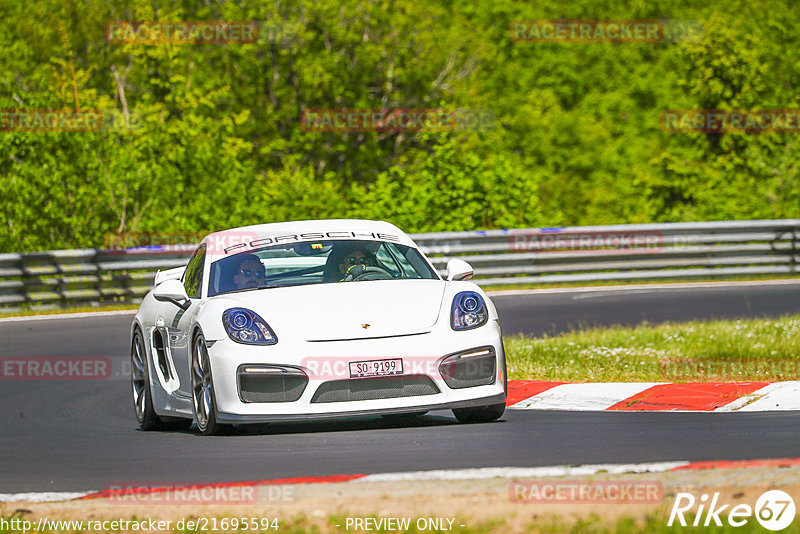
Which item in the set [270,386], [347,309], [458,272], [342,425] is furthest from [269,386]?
[458,272]

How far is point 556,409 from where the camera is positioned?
9.63m

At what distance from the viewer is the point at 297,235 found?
9656 millimetres

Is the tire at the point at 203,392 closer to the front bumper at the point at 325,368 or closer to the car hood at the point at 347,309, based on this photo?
the front bumper at the point at 325,368

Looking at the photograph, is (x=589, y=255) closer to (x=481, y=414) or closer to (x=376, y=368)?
(x=481, y=414)

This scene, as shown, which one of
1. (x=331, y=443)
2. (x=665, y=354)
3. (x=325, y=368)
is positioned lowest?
(x=665, y=354)

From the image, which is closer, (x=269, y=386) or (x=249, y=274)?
(x=269, y=386)

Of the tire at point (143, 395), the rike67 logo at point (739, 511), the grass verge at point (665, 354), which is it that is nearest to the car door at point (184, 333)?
the tire at point (143, 395)

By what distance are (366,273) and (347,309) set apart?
3.14 feet

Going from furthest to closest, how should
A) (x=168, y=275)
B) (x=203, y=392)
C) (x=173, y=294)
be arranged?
(x=168, y=275), (x=173, y=294), (x=203, y=392)

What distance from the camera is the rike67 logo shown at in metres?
4.99

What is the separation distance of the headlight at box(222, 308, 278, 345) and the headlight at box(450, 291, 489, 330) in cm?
108

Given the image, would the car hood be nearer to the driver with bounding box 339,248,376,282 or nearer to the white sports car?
the white sports car

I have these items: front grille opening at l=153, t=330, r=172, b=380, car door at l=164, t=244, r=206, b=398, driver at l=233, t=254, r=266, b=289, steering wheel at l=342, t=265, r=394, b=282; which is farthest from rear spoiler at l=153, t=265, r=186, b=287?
steering wheel at l=342, t=265, r=394, b=282

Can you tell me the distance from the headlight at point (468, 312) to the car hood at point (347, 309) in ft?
0.35
